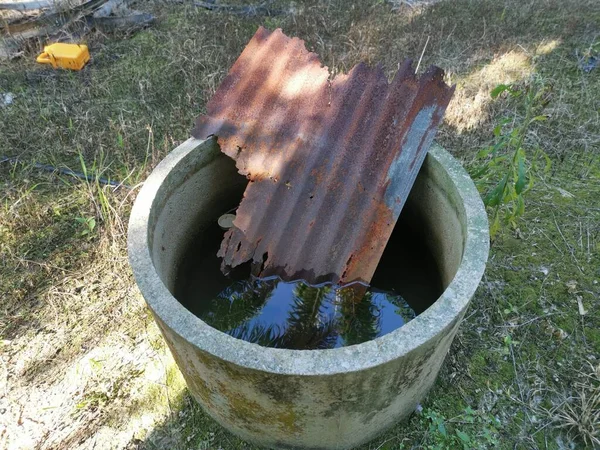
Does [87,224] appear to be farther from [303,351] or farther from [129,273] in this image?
[303,351]

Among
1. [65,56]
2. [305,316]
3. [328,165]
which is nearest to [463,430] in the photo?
[305,316]

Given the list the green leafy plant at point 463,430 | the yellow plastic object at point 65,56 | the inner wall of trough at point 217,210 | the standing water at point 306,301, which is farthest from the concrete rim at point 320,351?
the yellow plastic object at point 65,56

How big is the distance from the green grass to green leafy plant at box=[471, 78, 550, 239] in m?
0.20

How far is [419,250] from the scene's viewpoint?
2715mm

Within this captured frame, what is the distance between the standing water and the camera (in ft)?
8.05

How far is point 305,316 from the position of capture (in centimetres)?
250

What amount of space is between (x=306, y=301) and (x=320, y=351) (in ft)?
3.14

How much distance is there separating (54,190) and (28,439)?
206 centimetres

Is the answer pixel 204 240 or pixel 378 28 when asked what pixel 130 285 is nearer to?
pixel 204 240

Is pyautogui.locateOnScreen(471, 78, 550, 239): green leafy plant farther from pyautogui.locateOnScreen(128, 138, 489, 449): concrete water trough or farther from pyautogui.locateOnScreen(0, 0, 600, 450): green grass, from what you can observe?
pyautogui.locateOnScreen(128, 138, 489, 449): concrete water trough

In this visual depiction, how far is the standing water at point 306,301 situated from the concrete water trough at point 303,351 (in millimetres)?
173

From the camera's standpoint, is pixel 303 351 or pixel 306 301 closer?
pixel 303 351

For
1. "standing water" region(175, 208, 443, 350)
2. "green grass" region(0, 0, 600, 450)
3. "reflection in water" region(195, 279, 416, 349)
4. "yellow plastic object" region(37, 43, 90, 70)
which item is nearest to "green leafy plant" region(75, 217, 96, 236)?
"green grass" region(0, 0, 600, 450)

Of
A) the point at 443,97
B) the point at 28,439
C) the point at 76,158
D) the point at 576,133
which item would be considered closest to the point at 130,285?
the point at 28,439
